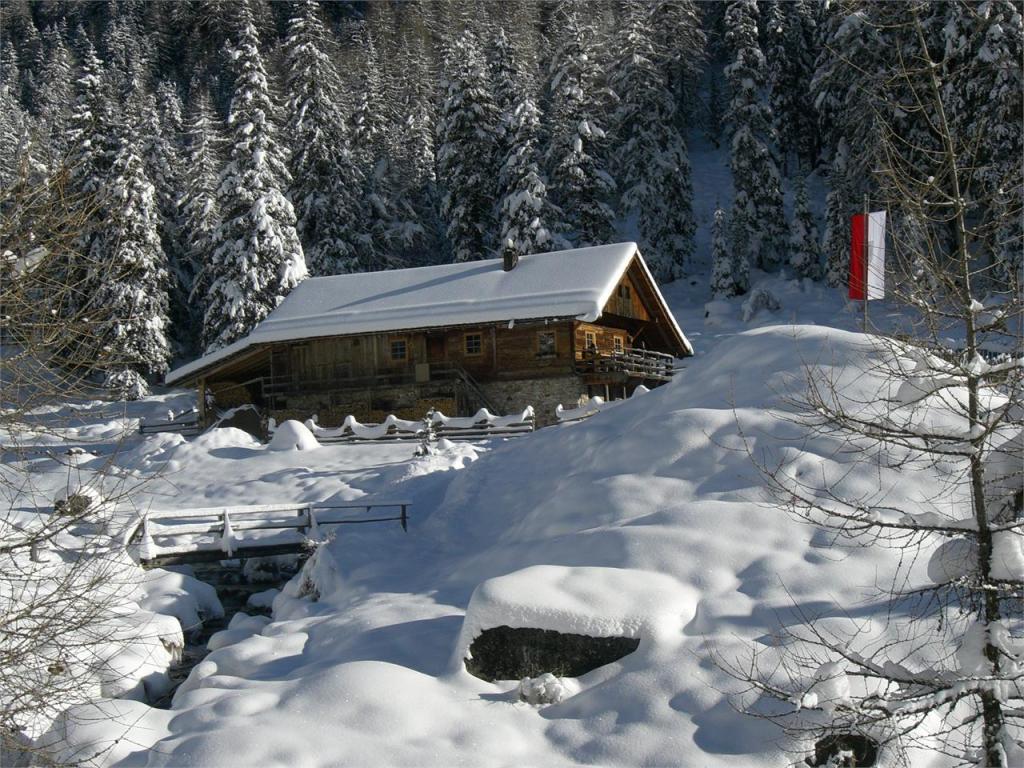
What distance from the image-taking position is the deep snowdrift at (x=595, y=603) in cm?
912

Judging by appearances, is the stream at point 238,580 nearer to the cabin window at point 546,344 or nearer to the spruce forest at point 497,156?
the spruce forest at point 497,156

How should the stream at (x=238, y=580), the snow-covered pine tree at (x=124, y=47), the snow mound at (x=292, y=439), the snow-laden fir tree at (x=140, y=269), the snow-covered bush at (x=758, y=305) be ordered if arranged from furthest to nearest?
the snow-covered pine tree at (x=124, y=47) → the snow-covered bush at (x=758, y=305) → the snow-laden fir tree at (x=140, y=269) → the snow mound at (x=292, y=439) → the stream at (x=238, y=580)

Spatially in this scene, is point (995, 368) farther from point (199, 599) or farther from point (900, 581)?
A: point (199, 599)

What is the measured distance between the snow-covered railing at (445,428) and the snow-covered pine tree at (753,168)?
22636 millimetres

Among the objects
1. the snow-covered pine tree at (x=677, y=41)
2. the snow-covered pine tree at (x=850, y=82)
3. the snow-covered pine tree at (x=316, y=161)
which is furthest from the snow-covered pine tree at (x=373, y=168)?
the snow-covered pine tree at (x=850, y=82)

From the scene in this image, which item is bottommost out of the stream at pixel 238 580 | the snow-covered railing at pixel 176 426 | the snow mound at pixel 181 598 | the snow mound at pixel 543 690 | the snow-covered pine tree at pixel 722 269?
the snow-covered railing at pixel 176 426

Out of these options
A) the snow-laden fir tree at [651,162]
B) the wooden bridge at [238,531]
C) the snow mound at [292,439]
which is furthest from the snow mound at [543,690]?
the snow-laden fir tree at [651,162]

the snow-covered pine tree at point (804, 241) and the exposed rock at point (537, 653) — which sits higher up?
the snow-covered pine tree at point (804, 241)

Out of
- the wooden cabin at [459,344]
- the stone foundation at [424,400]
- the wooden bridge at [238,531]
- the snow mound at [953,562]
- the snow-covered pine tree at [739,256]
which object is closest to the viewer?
the snow mound at [953,562]

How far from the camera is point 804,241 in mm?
43438

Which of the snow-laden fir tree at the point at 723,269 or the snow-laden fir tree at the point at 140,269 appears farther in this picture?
the snow-laden fir tree at the point at 723,269

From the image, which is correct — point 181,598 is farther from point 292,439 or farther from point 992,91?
point 992,91

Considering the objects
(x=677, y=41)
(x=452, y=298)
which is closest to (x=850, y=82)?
(x=452, y=298)

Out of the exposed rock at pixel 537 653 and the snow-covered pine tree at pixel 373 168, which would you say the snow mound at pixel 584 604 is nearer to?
the exposed rock at pixel 537 653
